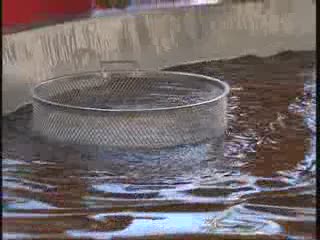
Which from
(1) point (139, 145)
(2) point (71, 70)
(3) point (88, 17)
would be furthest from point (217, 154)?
(3) point (88, 17)

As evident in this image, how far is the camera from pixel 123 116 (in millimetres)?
2701

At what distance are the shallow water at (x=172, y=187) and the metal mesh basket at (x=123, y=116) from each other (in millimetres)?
74

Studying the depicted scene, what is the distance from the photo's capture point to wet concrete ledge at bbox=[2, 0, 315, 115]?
3.64 metres

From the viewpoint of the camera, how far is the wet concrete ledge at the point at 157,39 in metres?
3.64

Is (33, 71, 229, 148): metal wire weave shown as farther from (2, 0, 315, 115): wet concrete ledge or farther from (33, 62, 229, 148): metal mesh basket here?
(2, 0, 315, 115): wet concrete ledge

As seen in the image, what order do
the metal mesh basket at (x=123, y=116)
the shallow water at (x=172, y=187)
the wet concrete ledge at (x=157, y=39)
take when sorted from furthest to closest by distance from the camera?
the wet concrete ledge at (x=157, y=39) < the metal mesh basket at (x=123, y=116) < the shallow water at (x=172, y=187)

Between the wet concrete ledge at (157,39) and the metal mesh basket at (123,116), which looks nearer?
the metal mesh basket at (123,116)

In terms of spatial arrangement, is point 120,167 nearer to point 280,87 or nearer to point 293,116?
point 293,116

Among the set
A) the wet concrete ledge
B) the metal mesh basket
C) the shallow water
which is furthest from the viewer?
the wet concrete ledge

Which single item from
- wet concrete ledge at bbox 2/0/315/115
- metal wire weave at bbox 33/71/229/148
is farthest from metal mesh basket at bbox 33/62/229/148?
wet concrete ledge at bbox 2/0/315/115

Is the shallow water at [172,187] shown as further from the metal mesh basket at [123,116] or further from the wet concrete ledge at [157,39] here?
the wet concrete ledge at [157,39]

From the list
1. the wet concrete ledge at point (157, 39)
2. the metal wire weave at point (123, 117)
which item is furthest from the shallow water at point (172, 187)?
the wet concrete ledge at point (157, 39)

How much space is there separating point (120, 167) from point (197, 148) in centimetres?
42

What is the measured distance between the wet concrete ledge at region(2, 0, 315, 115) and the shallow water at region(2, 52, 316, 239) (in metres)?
0.35
